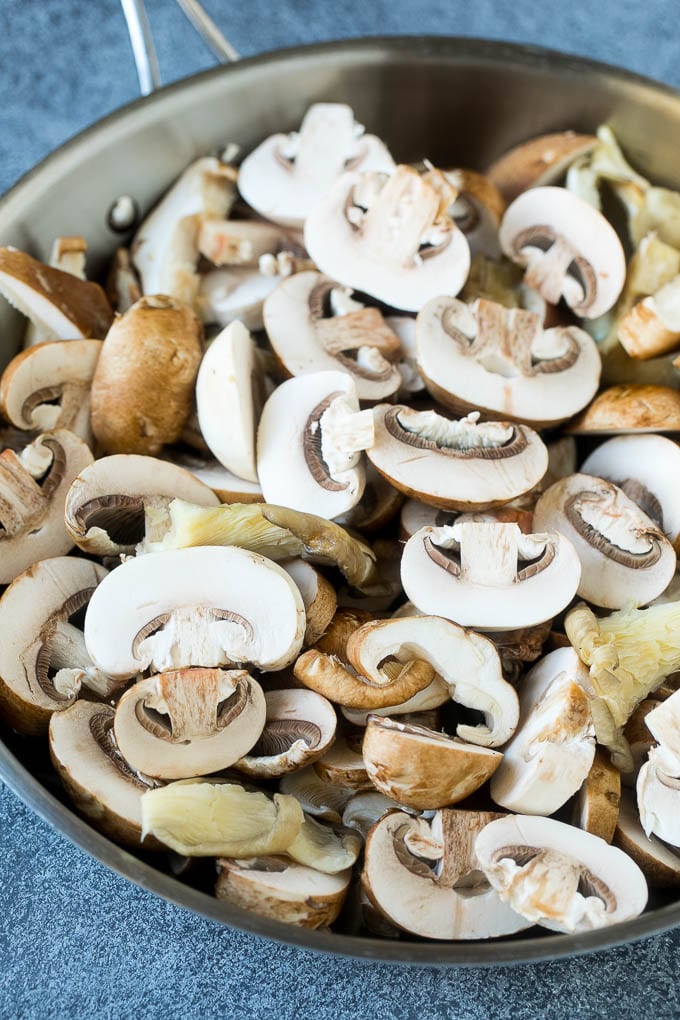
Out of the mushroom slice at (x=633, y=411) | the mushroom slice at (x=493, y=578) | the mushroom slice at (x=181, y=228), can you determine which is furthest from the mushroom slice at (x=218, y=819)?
the mushroom slice at (x=181, y=228)

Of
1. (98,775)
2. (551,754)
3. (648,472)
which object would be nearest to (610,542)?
(648,472)

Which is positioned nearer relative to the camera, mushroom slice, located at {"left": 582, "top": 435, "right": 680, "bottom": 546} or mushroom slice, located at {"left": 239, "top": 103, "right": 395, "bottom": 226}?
mushroom slice, located at {"left": 582, "top": 435, "right": 680, "bottom": 546}

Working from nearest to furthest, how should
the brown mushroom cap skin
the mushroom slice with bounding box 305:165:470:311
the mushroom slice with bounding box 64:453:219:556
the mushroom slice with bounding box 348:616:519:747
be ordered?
the mushroom slice with bounding box 348:616:519:747, the mushroom slice with bounding box 64:453:219:556, the brown mushroom cap skin, the mushroom slice with bounding box 305:165:470:311

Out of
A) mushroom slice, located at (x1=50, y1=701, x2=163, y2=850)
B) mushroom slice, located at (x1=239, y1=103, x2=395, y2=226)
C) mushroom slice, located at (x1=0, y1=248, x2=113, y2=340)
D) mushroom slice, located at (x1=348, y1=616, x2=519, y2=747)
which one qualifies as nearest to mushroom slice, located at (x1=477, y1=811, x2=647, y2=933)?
mushroom slice, located at (x1=348, y1=616, x2=519, y2=747)

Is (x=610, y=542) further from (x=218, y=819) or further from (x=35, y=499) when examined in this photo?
(x=35, y=499)

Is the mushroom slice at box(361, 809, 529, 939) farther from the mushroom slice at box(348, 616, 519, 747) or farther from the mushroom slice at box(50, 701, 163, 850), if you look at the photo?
the mushroom slice at box(50, 701, 163, 850)

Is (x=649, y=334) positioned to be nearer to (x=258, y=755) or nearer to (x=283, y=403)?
(x=283, y=403)

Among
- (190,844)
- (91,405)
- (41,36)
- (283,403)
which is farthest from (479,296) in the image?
(41,36)
